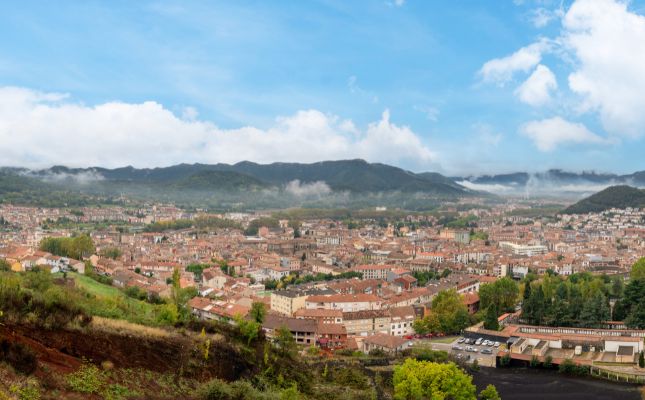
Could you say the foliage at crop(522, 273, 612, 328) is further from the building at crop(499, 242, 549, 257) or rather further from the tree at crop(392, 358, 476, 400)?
the building at crop(499, 242, 549, 257)

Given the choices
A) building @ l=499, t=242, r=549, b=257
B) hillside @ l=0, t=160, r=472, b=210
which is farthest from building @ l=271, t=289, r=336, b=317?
hillside @ l=0, t=160, r=472, b=210

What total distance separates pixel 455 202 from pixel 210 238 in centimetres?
8461

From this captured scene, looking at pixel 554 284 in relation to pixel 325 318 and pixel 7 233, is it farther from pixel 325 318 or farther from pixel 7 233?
pixel 7 233

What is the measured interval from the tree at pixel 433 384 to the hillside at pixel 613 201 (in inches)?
3367

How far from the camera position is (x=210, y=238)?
212ft

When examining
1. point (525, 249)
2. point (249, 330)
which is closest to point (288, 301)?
point (249, 330)

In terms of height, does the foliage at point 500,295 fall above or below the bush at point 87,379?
below

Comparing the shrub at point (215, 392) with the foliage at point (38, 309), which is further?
the shrub at point (215, 392)

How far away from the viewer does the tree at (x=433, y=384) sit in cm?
1512

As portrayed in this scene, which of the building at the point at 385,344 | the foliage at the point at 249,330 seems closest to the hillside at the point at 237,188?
the building at the point at 385,344

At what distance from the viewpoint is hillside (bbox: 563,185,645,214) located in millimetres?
92731

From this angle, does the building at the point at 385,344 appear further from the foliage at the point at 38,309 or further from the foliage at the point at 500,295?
the foliage at the point at 38,309

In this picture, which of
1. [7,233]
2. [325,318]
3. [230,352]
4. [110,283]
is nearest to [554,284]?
[325,318]

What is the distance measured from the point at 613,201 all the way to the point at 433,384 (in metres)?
89.4
